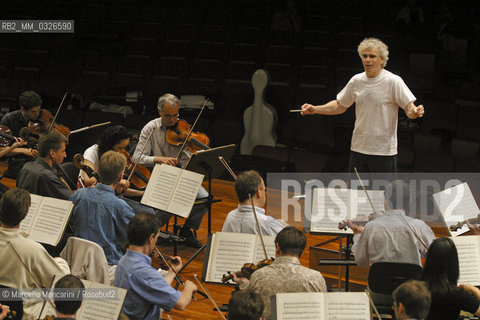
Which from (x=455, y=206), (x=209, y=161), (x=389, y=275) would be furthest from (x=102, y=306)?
(x=455, y=206)

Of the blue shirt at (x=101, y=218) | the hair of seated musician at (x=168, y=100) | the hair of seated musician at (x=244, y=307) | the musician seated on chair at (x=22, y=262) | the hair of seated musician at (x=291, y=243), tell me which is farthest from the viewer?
the hair of seated musician at (x=168, y=100)

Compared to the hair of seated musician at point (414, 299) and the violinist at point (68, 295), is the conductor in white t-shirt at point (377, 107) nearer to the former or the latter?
the hair of seated musician at point (414, 299)

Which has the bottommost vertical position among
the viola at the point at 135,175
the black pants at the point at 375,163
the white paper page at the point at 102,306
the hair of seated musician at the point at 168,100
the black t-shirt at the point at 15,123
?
the white paper page at the point at 102,306

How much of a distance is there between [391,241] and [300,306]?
1.20 meters

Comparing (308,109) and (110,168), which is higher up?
(308,109)

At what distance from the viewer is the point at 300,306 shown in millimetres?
2975

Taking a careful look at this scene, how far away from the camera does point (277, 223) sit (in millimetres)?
4121

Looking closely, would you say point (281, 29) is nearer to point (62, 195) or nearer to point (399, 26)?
point (399, 26)

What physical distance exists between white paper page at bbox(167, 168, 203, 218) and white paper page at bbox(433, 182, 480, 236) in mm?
1597

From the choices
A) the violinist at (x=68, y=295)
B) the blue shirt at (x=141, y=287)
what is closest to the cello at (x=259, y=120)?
the blue shirt at (x=141, y=287)

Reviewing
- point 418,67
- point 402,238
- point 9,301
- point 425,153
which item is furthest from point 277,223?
point 418,67

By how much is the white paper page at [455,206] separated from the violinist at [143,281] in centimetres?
186

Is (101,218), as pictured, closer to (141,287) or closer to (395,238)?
(141,287)

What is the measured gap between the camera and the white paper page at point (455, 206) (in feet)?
14.1
